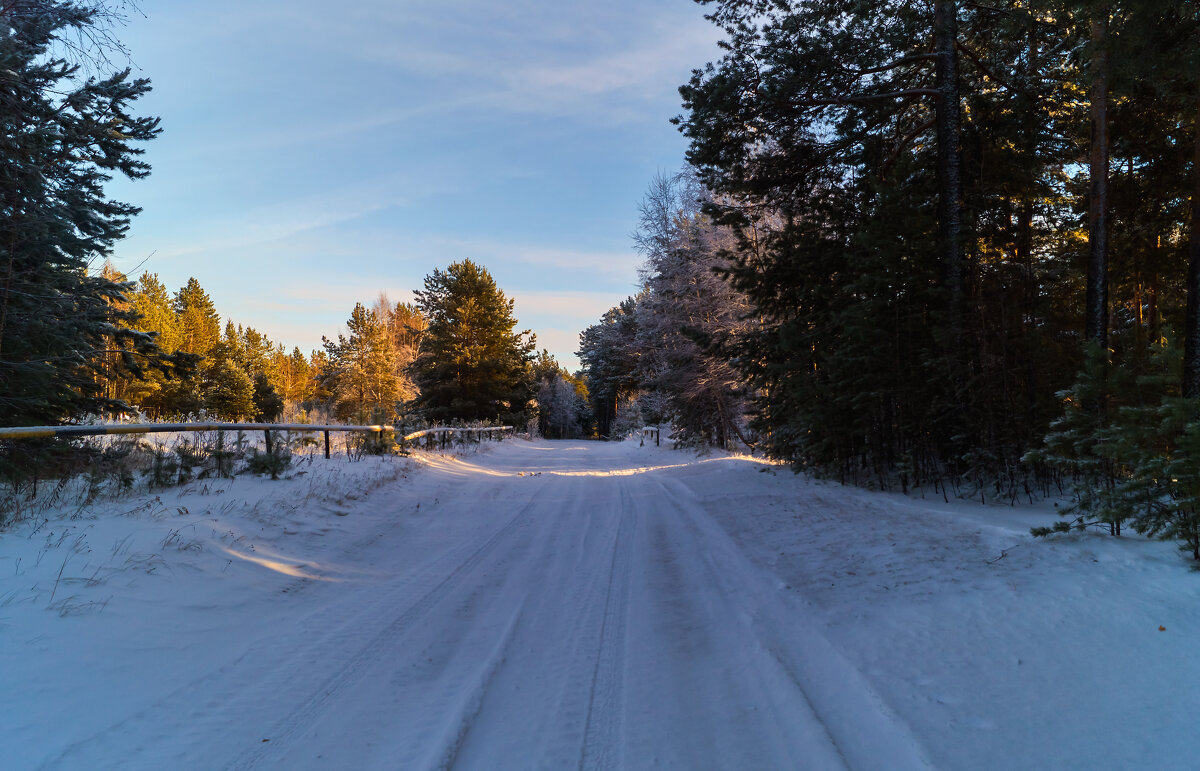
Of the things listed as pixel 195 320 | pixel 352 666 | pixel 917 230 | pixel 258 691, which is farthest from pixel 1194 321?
pixel 195 320

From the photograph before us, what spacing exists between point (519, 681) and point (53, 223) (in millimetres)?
11420

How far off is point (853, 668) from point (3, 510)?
24.6 feet

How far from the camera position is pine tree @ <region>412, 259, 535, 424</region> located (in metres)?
38.2

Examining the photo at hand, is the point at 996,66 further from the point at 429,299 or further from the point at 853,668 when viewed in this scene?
the point at 429,299

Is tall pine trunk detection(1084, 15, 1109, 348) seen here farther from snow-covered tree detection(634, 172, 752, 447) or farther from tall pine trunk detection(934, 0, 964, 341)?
snow-covered tree detection(634, 172, 752, 447)

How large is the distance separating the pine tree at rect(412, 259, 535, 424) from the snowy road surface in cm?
3236

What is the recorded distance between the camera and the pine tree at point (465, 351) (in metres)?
38.2

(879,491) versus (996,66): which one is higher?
(996,66)

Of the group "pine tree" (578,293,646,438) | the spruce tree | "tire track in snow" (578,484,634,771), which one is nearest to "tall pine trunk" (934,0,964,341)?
"tire track in snow" (578,484,634,771)

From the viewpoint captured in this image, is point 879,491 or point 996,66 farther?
point 996,66

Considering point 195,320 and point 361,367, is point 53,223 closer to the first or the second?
point 361,367

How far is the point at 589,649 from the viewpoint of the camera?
14.0 feet

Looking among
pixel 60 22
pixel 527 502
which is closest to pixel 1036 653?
pixel 527 502

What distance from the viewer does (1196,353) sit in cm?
729
